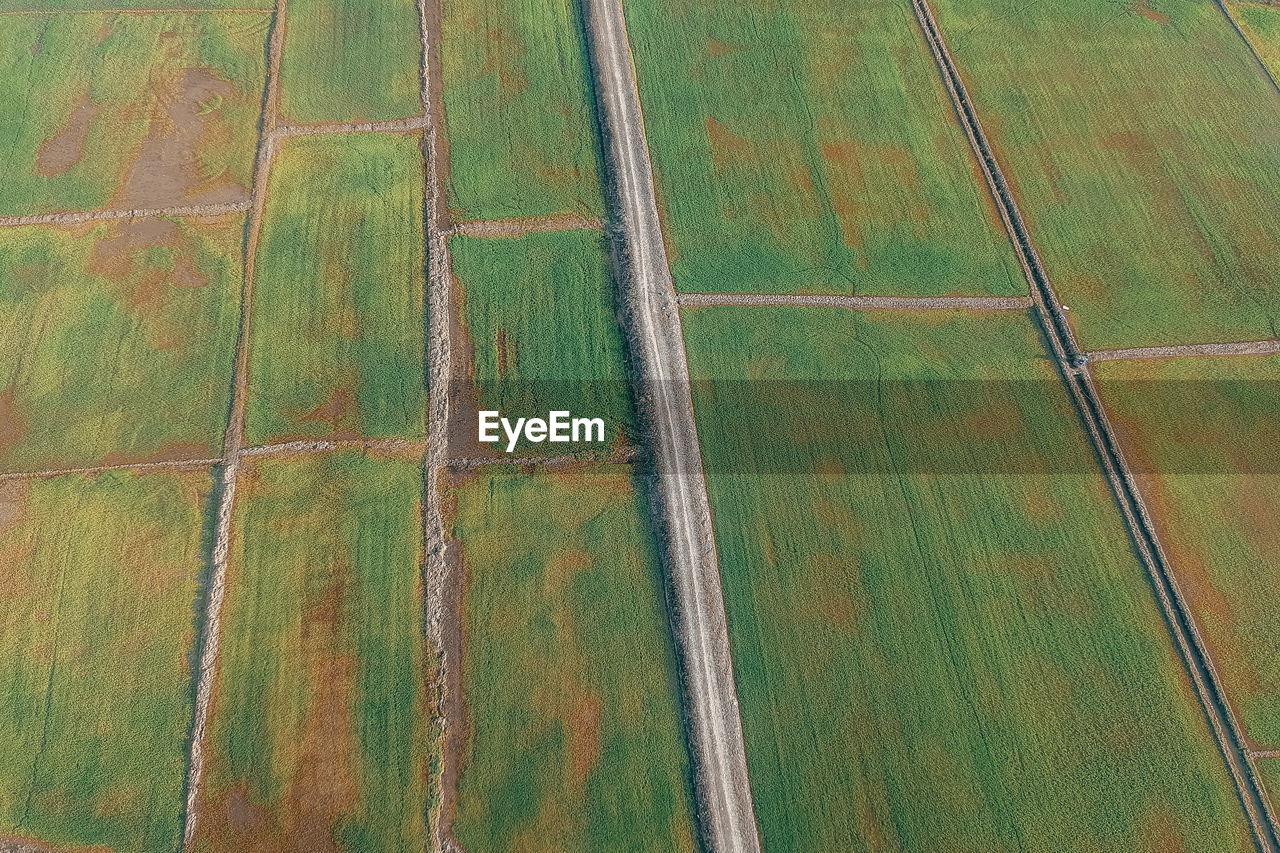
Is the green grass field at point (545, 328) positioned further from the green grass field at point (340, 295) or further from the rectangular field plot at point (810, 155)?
the rectangular field plot at point (810, 155)

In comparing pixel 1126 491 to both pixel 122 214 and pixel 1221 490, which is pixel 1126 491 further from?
pixel 122 214

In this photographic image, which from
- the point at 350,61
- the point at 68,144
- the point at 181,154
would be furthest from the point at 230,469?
the point at 350,61

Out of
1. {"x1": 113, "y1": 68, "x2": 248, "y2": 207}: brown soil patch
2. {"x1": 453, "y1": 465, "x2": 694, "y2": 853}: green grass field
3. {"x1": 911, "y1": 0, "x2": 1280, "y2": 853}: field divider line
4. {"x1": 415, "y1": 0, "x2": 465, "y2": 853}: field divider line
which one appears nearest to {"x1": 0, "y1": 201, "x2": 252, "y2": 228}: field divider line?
{"x1": 113, "y1": 68, "x2": 248, "y2": 207}: brown soil patch

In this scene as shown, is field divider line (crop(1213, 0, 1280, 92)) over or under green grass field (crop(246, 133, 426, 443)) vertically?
over

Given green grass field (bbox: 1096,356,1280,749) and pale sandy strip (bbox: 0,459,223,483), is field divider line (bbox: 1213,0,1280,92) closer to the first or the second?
green grass field (bbox: 1096,356,1280,749)

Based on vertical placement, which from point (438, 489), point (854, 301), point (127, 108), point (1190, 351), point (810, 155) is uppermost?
point (127, 108)
